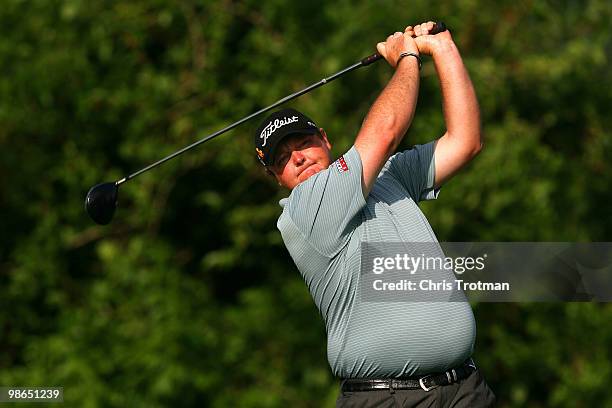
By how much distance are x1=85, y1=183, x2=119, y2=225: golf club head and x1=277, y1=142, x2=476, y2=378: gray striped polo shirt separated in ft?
3.94

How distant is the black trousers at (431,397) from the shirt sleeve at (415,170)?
Result: 68 cm

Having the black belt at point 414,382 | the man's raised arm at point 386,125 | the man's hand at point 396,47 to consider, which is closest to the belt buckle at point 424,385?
the black belt at point 414,382

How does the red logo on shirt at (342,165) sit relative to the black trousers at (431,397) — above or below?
above

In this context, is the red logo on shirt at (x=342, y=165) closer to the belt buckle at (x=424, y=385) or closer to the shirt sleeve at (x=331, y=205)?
the shirt sleeve at (x=331, y=205)

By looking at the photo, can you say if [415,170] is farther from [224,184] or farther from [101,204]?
[224,184]

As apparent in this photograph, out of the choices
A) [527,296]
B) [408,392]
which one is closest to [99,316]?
[527,296]

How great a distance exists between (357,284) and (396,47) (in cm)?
86

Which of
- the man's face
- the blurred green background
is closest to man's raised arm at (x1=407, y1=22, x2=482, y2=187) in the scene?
A: the man's face

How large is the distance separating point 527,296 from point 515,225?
62cm

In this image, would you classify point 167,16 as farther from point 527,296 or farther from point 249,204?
point 527,296

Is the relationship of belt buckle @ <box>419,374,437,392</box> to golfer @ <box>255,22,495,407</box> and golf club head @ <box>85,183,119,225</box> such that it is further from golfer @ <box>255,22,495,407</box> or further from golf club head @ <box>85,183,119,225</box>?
golf club head @ <box>85,183,119,225</box>

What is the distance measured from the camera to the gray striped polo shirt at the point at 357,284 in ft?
11.2

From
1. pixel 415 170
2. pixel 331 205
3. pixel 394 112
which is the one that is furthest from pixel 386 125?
pixel 415 170

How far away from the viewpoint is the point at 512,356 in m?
8.03
